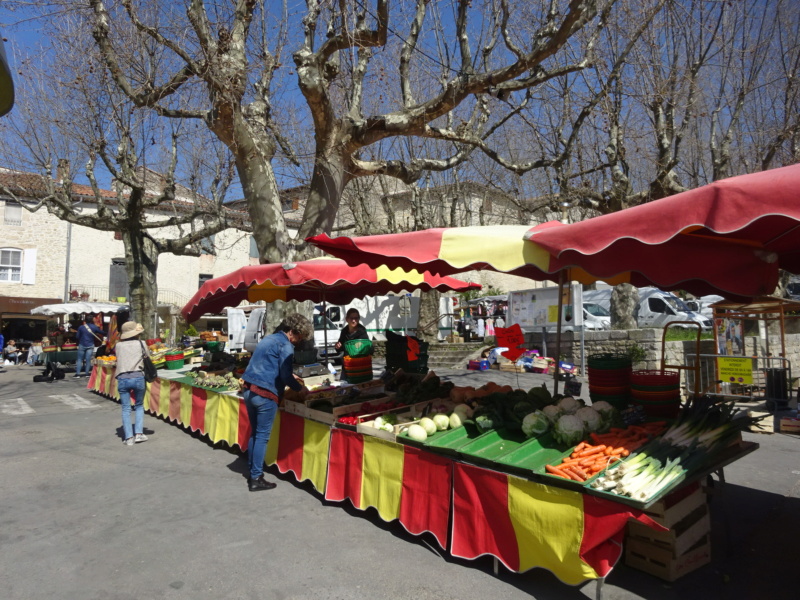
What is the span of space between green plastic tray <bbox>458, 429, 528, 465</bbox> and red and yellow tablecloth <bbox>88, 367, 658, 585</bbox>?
0.08 metres

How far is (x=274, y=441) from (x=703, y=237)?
4.50m

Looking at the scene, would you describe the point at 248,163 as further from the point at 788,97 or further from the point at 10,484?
the point at 788,97

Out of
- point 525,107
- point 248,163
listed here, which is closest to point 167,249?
point 248,163

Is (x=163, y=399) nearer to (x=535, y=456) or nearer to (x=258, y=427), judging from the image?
(x=258, y=427)

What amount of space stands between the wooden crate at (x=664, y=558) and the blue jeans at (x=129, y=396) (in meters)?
6.05

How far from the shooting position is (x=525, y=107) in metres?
11.5

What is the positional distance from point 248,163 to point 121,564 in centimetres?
651

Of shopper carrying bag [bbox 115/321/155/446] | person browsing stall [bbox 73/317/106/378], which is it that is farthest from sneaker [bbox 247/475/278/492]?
person browsing stall [bbox 73/317/106/378]

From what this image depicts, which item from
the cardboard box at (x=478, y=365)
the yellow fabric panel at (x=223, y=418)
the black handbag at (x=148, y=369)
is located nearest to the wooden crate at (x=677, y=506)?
the yellow fabric panel at (x=223, y=418)

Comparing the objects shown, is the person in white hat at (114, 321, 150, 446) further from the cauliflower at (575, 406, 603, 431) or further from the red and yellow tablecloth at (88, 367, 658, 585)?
the cauliflower at (575, 406, 603, 431)

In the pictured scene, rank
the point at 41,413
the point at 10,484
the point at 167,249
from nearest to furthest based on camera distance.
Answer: the point at 10,484, the point at 41,413, the point at 167,249

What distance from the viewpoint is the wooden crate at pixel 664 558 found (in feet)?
10.9

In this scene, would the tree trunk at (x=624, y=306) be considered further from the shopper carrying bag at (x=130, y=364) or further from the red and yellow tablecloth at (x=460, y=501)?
the shopper carrying bag at (x=130, y=364)

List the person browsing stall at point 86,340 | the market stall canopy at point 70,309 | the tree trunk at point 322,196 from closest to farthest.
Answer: the tree trunk at point 322,196
the person browsing stall at point 86,340
the market stall canopy at point 70,309
